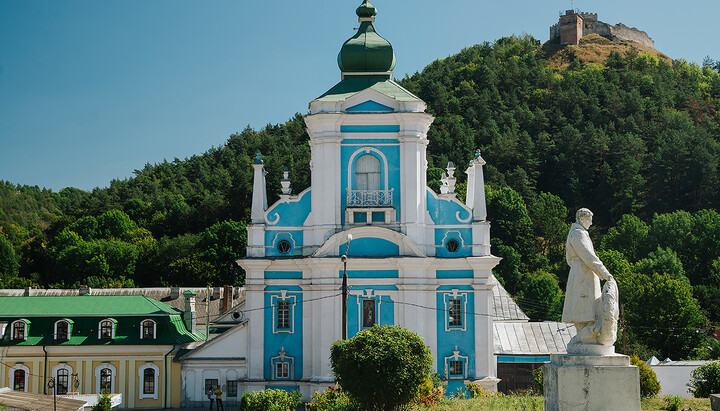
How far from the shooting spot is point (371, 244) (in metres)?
37.8

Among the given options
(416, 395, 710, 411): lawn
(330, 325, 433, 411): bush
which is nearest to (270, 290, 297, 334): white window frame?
(330, 325, 433, 411): bush

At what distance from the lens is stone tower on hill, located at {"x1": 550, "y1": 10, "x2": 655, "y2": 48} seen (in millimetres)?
141375

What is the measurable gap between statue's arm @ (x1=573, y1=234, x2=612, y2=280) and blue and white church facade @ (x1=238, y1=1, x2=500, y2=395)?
A: 21240mm

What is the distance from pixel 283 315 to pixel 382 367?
46.0ft

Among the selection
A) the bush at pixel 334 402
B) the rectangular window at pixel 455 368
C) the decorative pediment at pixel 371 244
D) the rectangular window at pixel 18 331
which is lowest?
the bush at pixel 334 402

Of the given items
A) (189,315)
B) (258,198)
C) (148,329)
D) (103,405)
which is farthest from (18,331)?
(103,405)

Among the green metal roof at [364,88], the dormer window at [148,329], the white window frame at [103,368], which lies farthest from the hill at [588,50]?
the white window frame at [103,368]

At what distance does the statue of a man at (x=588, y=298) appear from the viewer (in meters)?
15.6

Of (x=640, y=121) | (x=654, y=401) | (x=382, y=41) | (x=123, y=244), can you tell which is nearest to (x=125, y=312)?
(x=382, y=41)

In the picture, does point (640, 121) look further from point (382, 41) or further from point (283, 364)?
point (283, 364)

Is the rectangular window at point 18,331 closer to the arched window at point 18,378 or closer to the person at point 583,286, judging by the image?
the arched window at point 18,378

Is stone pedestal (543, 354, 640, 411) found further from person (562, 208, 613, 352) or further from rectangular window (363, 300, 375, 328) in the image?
rectangular window (363, 300, 375, 328)

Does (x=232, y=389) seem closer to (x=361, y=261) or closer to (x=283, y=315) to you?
(x=283, y=315)

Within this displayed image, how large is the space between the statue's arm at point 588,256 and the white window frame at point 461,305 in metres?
21.9
